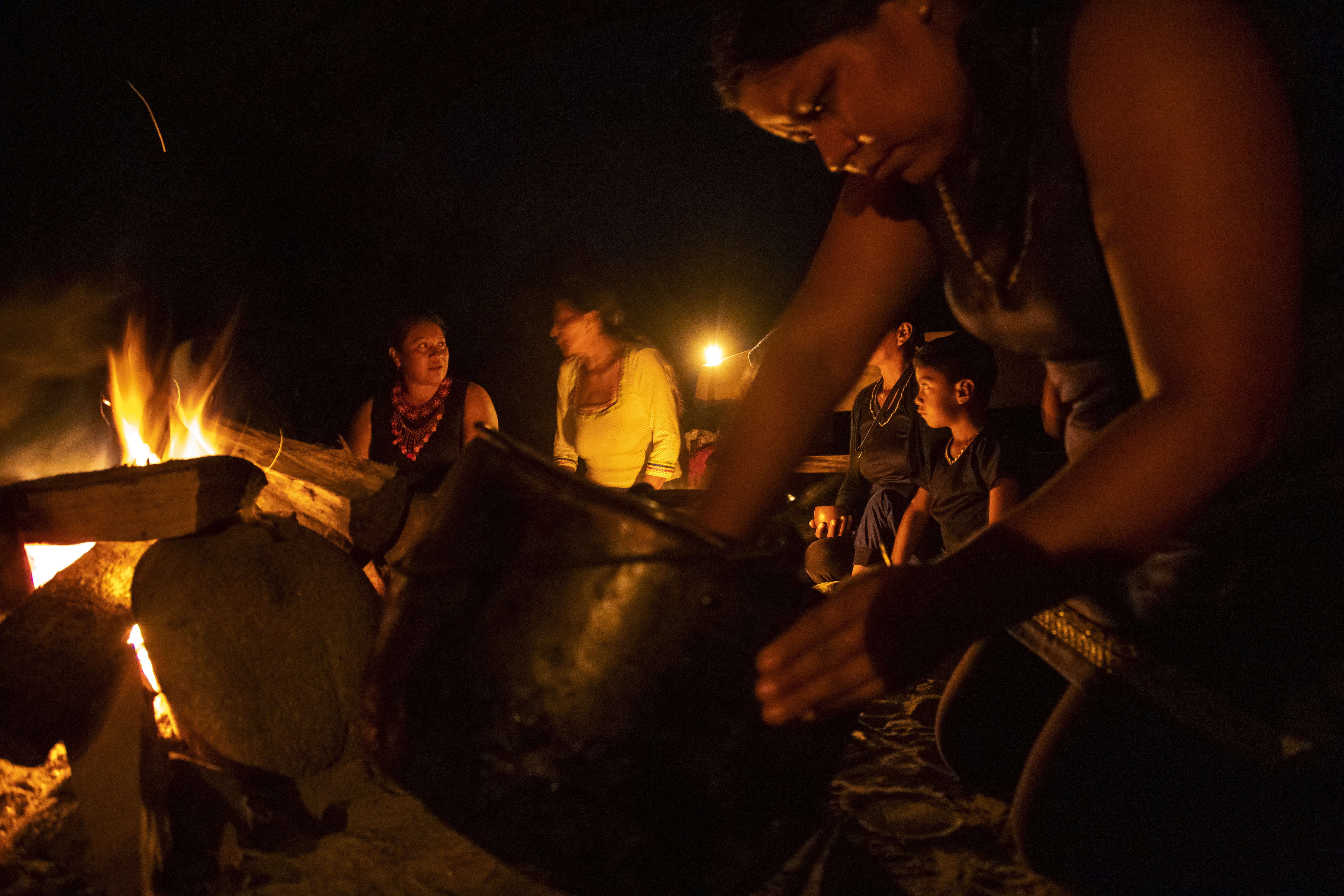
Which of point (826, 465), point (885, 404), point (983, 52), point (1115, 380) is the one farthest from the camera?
point (826, 465)

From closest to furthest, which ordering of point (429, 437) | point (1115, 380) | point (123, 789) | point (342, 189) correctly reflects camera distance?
point (1115, 380)
point (123, 789)
point (429, 437)
point (342, 189)

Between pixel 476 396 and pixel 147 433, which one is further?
pixel 476 396

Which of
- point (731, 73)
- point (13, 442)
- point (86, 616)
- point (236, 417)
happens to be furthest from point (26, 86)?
point (731, 73)

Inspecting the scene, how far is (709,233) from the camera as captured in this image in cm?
1677

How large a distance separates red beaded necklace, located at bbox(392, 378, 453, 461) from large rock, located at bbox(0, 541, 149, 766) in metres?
2.68

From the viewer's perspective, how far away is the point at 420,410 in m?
5.14

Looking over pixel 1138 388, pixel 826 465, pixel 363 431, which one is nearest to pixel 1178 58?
pixel 1138 388

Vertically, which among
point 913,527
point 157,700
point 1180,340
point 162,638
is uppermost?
point 1180,340

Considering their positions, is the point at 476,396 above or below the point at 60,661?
above

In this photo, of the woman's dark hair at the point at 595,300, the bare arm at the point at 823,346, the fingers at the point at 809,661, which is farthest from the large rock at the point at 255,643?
the woman's dark hair at the point at 595,300

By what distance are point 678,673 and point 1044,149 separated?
952mm

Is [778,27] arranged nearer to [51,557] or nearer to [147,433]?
[51,557]

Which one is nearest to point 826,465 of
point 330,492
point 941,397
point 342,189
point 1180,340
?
point 941,397

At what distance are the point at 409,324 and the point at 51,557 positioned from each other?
284cm
